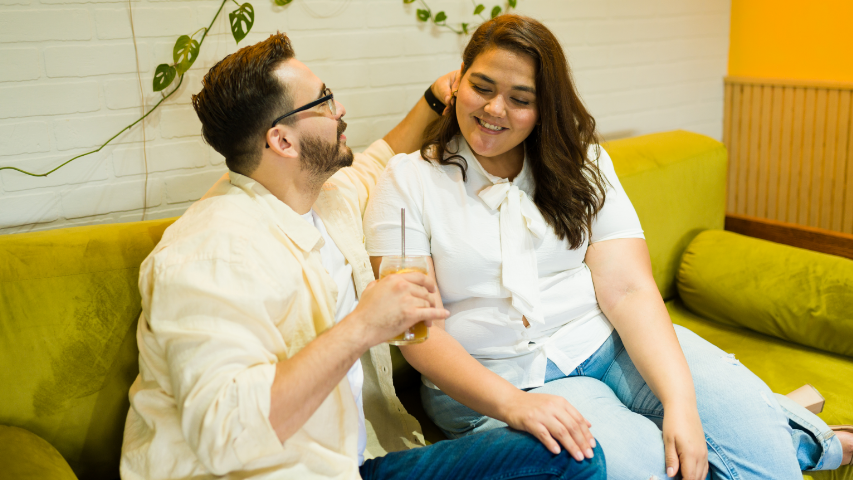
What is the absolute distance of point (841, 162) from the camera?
282 cm

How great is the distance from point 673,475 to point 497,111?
0.84 meters

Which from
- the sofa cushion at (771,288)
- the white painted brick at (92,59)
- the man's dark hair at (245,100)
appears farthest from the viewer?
the sofa cushion at (771,288)

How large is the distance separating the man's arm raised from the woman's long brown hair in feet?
1.76

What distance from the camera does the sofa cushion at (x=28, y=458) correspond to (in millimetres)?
1193

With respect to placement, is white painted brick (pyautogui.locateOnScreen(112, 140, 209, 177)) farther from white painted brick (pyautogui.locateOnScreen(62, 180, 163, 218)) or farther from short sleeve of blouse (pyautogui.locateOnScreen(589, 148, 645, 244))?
short sleeve of blouse (pyautogui.locateOnScreen(589, 148, 645, 244))

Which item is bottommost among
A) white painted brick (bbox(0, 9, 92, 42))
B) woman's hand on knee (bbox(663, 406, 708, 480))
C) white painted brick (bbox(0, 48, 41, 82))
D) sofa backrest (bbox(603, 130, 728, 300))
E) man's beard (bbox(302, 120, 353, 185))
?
woman's hand on knee (bbox(663, 406, 708, 480))

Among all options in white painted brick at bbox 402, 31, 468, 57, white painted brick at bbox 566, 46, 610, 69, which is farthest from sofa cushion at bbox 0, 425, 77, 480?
white painted brick at bbox 566, 46, 610, 69

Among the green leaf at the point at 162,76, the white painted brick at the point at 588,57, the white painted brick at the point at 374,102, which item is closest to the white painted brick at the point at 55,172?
the green leaf at the point at 162,76

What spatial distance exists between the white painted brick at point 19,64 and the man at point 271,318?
1.68 feet

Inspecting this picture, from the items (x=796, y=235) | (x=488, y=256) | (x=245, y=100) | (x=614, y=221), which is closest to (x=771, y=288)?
(x=796, y=235)

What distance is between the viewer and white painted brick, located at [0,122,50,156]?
158cm

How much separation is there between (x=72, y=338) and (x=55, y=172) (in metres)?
0.48

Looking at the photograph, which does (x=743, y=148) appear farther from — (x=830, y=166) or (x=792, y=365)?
(x=792, y=365)

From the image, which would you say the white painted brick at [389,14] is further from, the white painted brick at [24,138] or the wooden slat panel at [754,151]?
the wooden slat panel at [754,151]
